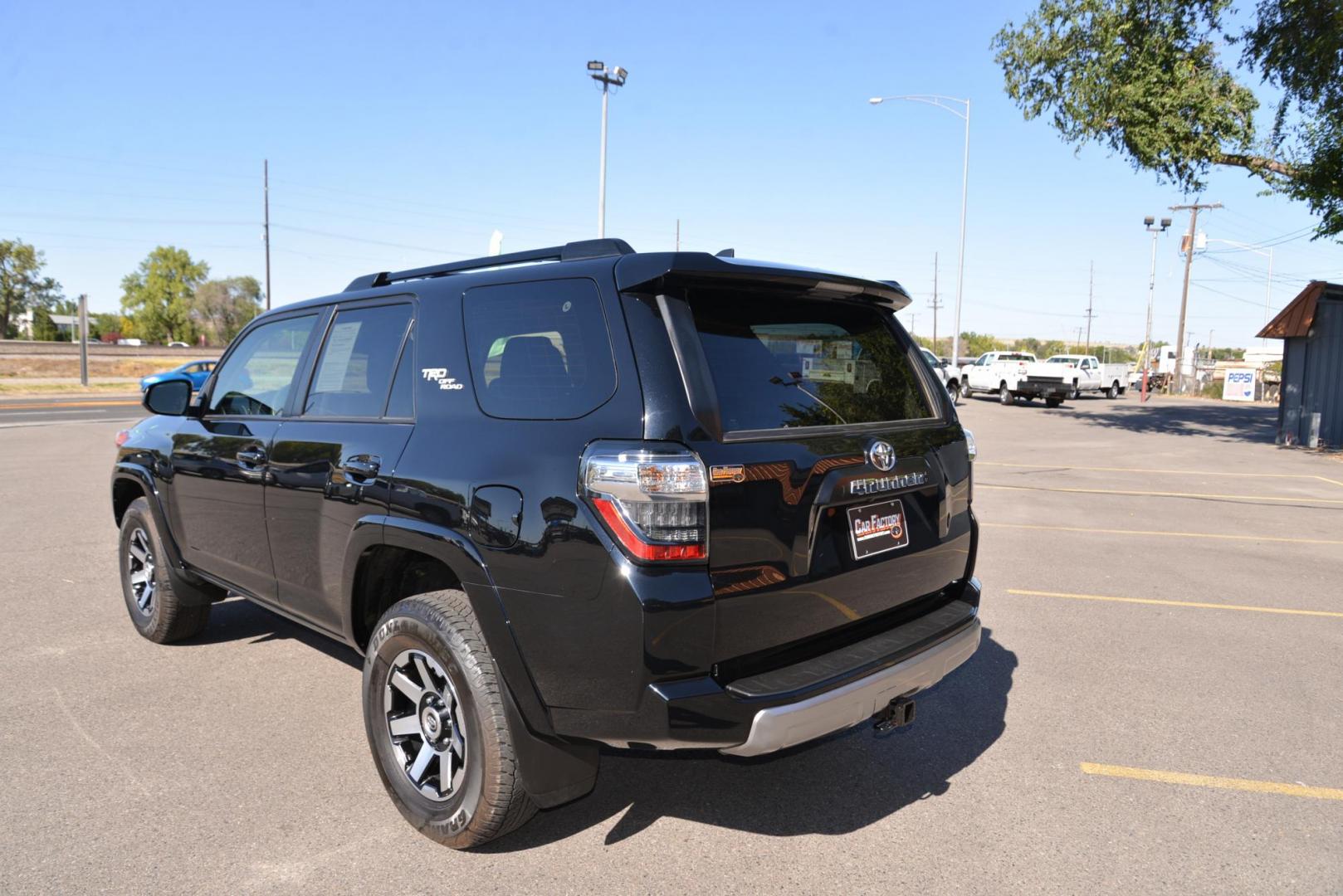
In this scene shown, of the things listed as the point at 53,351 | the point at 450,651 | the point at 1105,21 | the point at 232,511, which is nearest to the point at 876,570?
the point at 450,651

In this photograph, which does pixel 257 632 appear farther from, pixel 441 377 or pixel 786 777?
pixel 786 777

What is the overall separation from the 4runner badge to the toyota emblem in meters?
1.43

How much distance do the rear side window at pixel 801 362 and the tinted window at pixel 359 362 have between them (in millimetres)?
1398

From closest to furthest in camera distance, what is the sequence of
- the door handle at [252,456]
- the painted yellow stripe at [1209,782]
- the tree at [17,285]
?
the painted yellow stripe at [1209,782] → the door handle at [252,456] → the tree at [17,285]

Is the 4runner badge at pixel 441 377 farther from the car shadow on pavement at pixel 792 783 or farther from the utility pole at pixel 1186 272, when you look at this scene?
the utility pole at pixel 1186 272

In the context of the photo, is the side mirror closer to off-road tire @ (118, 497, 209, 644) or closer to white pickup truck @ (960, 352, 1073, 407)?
off-road tire @ (118, 497, 209, 644)

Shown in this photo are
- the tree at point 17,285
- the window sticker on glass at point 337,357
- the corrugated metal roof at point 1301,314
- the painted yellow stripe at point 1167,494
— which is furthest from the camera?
the tree at point 17,285

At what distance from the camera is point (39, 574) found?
6637 mm

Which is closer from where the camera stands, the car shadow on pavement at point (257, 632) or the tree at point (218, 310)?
the car shadow on pavement at point (257, 632)

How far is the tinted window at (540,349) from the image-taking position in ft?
9.06

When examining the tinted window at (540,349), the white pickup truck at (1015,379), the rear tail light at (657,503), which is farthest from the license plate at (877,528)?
the white pickup truck at (1015,379)

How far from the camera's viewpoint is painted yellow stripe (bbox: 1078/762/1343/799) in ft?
Result: 11.4

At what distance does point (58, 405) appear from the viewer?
26.8 m

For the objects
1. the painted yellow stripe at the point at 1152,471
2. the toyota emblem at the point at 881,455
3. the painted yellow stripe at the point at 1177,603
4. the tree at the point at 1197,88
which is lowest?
the painted yellow stripe at the point at 1177,603
